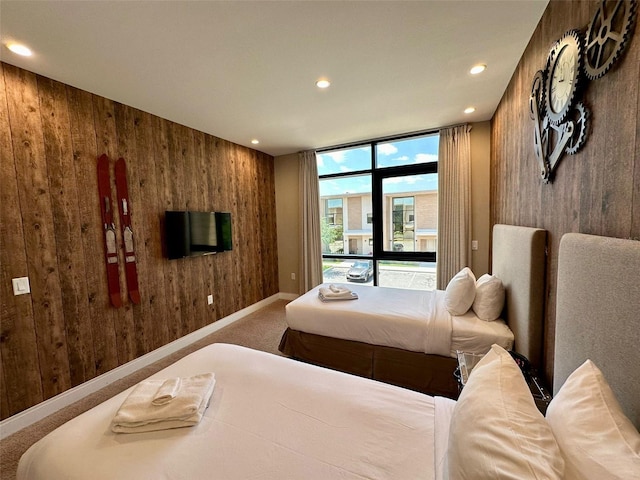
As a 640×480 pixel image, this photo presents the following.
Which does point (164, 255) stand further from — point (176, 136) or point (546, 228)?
point (546, 228)

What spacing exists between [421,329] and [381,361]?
45 centimetres

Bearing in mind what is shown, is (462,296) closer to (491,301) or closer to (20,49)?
(491,301)

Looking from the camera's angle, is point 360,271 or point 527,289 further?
point 360,271

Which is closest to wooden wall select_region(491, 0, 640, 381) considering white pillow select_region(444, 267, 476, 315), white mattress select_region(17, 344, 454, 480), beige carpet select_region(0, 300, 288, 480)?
white pillow select_region(444, 267, 476, 315)

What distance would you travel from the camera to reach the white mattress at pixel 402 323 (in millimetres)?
1911

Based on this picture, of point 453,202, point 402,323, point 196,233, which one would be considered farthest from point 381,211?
point 196,233

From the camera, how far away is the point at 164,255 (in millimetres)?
2859

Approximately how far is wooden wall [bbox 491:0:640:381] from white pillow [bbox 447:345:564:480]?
2.27 feet

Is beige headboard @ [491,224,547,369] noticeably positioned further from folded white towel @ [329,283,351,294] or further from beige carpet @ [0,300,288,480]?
beige carpet @ [0,300,288,480]

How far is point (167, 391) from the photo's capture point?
3.80 feet

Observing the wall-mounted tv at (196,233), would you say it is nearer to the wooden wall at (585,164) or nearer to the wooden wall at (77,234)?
the wooden wall at (77,234)

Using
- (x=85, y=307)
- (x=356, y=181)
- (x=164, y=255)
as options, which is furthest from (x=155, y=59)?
(x=356, y=181)

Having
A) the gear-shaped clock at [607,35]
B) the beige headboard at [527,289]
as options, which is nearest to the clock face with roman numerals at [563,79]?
the gear-shaped clock at [607,35]

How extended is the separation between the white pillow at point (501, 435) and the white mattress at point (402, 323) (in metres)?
1.10
